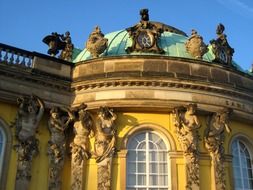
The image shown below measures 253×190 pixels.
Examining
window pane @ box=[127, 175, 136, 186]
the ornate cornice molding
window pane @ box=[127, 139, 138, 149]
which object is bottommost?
window pane @ box=[127, 175, 136, 186]

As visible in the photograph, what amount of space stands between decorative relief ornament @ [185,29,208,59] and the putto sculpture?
553 centimetres

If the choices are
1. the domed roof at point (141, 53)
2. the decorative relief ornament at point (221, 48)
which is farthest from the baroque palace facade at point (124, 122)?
the decorative relief ornament at point (221, 48)

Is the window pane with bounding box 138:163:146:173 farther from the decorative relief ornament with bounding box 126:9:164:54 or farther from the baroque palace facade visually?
the decorative relief ornament with bounding box 126:9:164:54

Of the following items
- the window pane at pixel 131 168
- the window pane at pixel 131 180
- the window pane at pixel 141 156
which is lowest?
the window pane at pixel 131 180

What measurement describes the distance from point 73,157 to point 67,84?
3.12m

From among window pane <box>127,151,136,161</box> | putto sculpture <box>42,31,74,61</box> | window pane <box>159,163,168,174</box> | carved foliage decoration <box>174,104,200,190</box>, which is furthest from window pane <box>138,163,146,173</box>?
putto sculpture <box>42,31,74,61</box>

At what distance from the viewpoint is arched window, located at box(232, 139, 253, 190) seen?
16422 mm

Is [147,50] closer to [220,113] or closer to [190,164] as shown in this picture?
[220,113]

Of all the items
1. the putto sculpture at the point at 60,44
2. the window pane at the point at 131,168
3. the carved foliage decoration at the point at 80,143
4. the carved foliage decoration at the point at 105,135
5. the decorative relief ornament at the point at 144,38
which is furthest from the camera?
the putto sculpture at the point at 60,44

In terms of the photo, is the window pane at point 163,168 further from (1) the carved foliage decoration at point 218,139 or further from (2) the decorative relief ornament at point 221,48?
(2) the decorative relief ornament at point 221,48

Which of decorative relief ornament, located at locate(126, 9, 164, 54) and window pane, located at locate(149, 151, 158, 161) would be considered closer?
window pane, located at locate(149, 151, 158, 161)

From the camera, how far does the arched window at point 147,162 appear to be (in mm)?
15156

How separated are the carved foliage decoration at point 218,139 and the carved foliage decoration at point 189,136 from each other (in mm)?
543

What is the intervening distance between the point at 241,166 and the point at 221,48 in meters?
5.49
